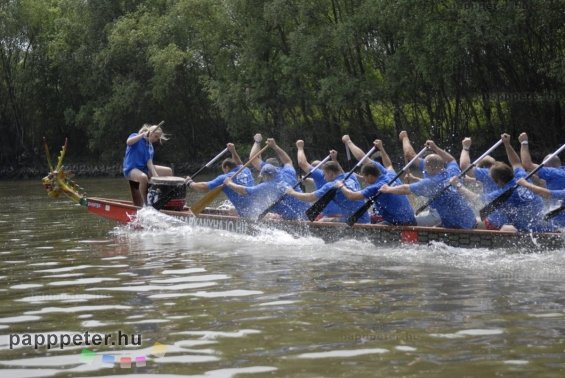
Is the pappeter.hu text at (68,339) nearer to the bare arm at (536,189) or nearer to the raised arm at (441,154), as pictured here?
the bare arm at (536,189)

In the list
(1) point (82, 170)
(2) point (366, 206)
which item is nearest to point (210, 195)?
(2) point (366, 206)

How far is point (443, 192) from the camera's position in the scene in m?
9.91

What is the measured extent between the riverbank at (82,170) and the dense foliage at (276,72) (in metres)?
1.06

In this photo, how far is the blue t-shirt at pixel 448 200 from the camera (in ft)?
32.4

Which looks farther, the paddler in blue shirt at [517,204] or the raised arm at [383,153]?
the raised arm at [383,153]

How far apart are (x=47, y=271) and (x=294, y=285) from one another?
10.4 feet

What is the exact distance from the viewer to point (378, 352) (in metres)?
5.66

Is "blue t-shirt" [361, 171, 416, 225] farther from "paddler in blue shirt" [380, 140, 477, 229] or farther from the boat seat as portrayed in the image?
the boat seat

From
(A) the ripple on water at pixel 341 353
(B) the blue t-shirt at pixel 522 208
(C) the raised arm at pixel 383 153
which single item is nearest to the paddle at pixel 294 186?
(C) the raised arm at pixel 383 153

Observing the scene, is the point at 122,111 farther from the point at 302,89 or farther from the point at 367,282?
the point at 367,282

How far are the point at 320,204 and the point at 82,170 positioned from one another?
35.1m

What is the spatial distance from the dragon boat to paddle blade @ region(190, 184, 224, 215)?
77mm

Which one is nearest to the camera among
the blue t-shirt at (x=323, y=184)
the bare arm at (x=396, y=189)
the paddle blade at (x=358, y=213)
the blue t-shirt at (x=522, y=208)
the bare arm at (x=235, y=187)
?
the blue t-shirt at (x=522, y=208)

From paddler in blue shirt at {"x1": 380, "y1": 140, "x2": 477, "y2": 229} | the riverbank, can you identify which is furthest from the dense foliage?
paddler in blue shirt at {"x1": 380, "y1": 140, "x2": 477, "y2": 229}
